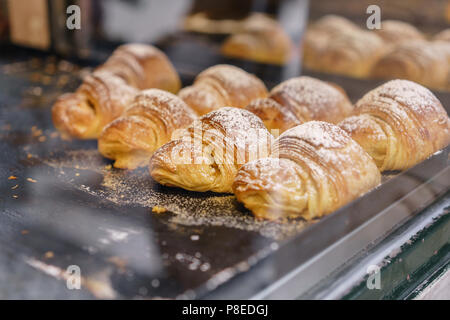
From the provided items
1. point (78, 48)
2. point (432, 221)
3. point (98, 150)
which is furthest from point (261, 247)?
point (78, 48)

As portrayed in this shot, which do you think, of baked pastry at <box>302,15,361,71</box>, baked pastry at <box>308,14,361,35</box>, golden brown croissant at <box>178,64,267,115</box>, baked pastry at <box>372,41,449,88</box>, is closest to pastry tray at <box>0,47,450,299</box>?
golden brown croissant at <box>178,64,267,115</box>

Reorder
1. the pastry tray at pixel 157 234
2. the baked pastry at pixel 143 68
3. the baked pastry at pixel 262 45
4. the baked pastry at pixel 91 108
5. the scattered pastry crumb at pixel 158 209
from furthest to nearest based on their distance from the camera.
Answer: the baked pastry at pixel 262 45 < the baked pastry at pixel 143 68 < the baked pastry at pixel 91 108 < the scattered pastry crumb at pixel 158 209 < the pastry tray at pixel 157 234

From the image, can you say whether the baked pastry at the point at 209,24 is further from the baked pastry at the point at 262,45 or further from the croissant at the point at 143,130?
the croissant at the point at 143,130

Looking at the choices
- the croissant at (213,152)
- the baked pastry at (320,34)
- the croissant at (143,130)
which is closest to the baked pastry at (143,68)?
the croissant at (143,130)

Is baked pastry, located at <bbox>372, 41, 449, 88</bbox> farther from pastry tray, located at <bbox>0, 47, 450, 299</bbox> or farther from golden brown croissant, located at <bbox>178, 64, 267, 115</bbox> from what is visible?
pastry tray, located at <bbox>0, 47, 450, 299</bbox>

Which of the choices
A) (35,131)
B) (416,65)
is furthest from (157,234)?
(416,65)

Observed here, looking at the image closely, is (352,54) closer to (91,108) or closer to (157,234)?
(91,108)

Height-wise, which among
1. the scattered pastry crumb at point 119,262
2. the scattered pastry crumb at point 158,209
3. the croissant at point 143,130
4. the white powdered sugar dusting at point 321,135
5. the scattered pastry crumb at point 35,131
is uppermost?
the white powdered sugar dusting at point 321,135

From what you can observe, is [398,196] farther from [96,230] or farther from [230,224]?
[96,230]
